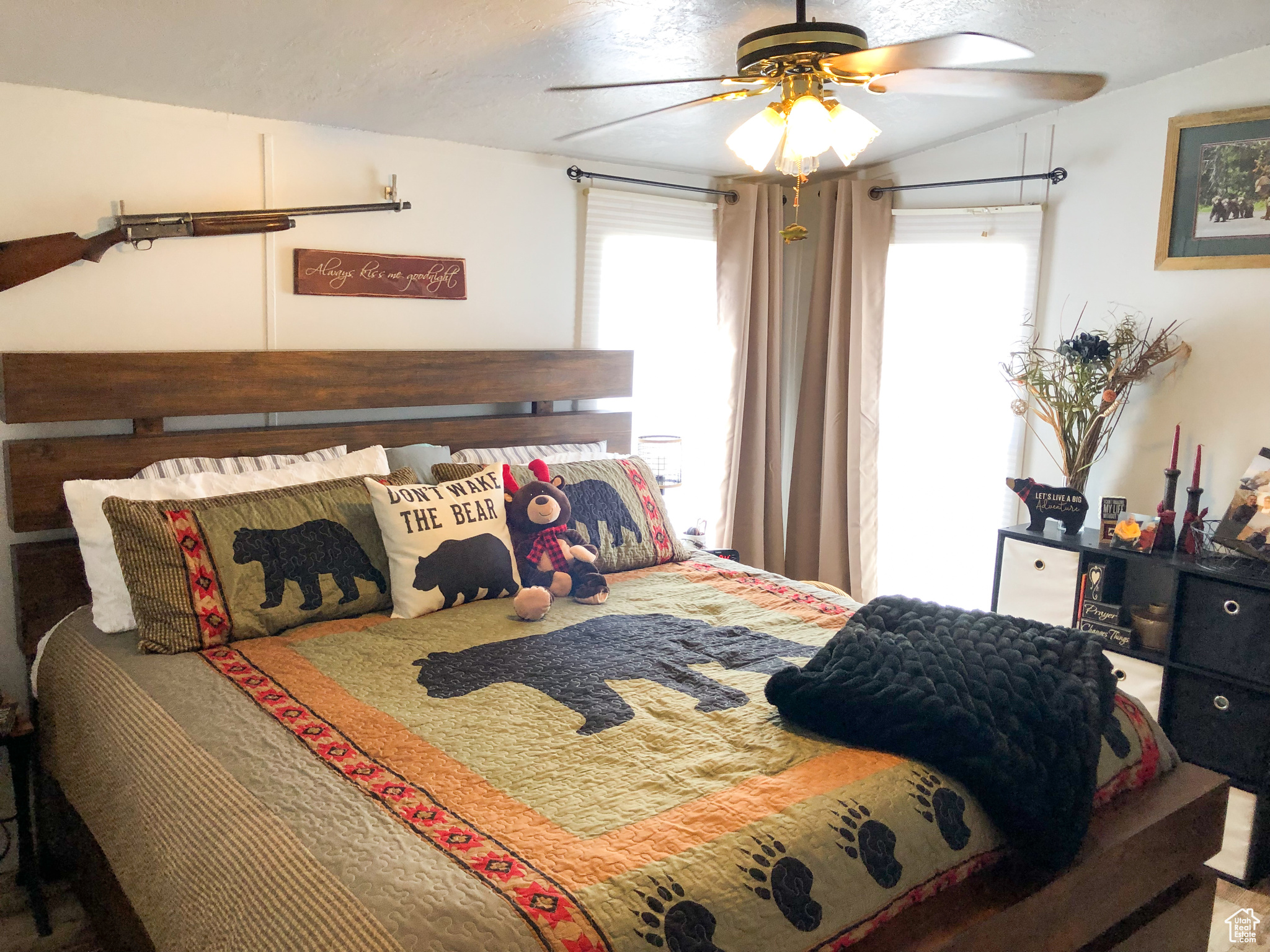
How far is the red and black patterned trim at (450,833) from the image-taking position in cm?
124

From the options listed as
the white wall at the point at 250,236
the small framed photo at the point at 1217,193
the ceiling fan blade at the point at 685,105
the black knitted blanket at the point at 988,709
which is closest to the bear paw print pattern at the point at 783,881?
the black knitted blanket at the point at 988,709

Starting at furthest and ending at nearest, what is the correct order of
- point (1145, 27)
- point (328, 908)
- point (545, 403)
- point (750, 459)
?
point (750, 459), point (545, 403), point (1145, 27), point (328, 908)

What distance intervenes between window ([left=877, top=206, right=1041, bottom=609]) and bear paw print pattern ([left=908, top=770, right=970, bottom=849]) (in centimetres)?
225

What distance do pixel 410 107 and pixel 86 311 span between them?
3.66ft

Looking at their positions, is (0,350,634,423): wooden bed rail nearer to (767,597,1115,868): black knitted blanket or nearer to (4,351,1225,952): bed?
(4,351,1225,952): bed

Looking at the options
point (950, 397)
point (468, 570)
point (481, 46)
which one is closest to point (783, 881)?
point (468, 570)

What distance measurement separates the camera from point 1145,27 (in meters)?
2.56

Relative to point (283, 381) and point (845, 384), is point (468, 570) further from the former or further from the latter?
point (845, 384)

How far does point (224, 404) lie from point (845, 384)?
251cm

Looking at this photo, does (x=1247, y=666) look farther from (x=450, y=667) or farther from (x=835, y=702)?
(x=450, y=667)

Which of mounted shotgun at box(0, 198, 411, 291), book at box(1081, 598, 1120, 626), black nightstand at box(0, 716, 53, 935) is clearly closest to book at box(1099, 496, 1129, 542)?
book at box(1081, 598, 1120, 626)

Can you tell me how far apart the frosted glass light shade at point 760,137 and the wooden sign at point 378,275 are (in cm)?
152

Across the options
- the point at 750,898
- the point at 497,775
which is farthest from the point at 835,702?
the point at 497,775

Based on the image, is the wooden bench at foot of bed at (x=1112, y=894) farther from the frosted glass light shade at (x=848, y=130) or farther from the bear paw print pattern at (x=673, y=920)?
the frosted glass light shade at (x=848, y=130)
